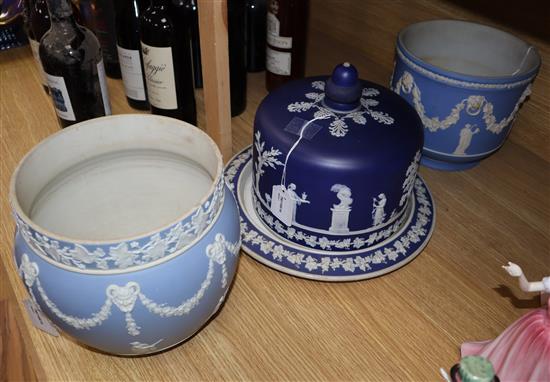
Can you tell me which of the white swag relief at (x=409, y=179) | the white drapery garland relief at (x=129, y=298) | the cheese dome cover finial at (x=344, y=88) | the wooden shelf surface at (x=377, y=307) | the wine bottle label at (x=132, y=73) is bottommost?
the wooden shelf surface at (x=377, y=307)

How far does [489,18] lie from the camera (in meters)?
0.80

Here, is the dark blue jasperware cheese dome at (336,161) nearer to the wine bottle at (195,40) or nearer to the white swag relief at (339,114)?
the white swag relief at (339,114)

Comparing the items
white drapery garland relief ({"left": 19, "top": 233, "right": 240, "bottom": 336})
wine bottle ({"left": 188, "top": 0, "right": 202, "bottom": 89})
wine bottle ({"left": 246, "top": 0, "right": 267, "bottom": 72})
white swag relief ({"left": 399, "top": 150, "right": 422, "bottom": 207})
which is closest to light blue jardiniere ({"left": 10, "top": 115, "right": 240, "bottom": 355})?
white drapery garland relief ({"left": 19, "top": 233, "right": 240, "bottom": 336})

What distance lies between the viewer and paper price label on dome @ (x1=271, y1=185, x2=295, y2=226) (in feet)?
1.90

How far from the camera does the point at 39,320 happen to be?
55cm

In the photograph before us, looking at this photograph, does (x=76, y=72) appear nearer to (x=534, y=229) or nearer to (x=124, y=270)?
(x=124, y=270)

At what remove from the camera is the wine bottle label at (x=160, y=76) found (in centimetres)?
70

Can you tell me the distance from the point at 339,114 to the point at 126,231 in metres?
0.27

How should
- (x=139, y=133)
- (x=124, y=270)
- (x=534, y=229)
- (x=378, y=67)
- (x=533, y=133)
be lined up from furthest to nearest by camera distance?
(x=378, y=67) → (x=533, y=133) → (x=534, y=229) → (x=139, y=133) → (x=124, y=270)

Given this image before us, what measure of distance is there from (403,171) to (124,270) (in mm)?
312

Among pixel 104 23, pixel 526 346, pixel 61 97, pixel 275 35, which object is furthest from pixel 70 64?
pixel 526 346

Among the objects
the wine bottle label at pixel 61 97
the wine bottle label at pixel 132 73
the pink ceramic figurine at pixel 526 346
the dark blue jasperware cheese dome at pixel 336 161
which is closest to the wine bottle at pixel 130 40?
the wine bottle label at pixel 132 73

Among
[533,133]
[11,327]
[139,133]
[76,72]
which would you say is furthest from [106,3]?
[533,133]

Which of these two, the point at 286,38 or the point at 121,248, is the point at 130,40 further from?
the point at 121,248
